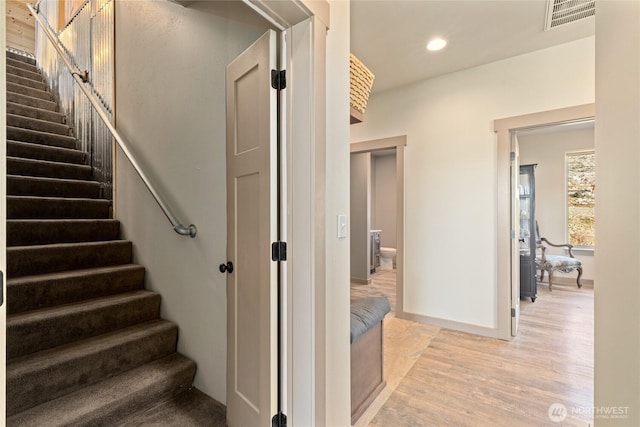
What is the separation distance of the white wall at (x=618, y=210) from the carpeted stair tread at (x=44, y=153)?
4.23m

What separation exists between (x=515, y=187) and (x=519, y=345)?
152 centimetres

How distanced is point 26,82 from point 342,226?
5.19m

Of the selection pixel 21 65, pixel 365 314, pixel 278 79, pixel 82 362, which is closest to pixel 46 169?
pixel 82 362

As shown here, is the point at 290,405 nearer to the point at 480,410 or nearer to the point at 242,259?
the point at 242,259

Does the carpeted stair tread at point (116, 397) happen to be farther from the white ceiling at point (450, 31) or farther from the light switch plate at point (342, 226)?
the white ceiling at point (450, 31)

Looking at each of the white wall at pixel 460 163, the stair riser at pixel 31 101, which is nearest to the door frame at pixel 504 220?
the white wall at pixel 460 163

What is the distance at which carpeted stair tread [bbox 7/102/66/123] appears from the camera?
133 inches

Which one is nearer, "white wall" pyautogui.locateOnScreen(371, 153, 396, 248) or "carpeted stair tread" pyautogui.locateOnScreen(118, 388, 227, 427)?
"carpeted stair tread" pyautogui.locateOnScreen(118, 388, 227, 427)

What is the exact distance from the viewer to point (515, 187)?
309 centimetres

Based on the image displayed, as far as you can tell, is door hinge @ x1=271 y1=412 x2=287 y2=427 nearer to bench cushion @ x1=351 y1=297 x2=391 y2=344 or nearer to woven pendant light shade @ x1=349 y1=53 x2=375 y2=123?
bench cushion @ x1=351 y1=297 x2=391 y2=344

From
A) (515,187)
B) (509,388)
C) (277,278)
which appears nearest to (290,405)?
(277,278)

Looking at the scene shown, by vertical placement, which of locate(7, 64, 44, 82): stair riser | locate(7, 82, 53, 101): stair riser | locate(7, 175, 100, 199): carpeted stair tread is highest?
locate(7, 64, 44, 82): stair riser

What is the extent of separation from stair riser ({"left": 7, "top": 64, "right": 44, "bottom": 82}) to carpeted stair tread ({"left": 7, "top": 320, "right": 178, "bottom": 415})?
4.50 meters

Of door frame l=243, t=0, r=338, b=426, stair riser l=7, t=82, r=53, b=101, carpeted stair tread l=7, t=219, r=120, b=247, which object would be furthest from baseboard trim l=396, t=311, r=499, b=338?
stair riser l=7, t=82, r=53, b=101
